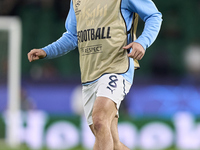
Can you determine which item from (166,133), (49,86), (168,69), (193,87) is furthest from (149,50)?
(166,133)

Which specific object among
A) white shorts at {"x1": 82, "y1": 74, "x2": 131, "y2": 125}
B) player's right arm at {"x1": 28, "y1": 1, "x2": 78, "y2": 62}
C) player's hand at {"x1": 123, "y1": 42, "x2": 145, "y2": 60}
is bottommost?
white shorts at {"x1": 82, "y1": 74, "x2": 131, "y2": 125}

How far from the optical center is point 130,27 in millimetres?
4359

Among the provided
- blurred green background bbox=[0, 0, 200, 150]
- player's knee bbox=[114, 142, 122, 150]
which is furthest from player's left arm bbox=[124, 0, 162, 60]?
blurred green background bbox=[0, 0, 200, 150]

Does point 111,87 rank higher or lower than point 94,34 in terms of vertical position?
lower

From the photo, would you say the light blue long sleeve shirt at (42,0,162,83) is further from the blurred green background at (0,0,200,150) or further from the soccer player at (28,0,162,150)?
the blurred green background at (0,0,200,150)

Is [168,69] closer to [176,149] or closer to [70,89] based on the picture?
[70,89]

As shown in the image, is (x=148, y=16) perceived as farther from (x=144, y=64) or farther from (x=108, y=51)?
(x=144, y=64)

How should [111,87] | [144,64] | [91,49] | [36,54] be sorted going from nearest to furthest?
[111,87], [91,49], [36,54], [144,64]

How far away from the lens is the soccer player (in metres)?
4.04

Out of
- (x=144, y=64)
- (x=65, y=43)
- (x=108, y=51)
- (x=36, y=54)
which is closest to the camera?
(x=108, y=51)

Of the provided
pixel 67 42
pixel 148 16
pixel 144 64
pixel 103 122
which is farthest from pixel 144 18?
pixel 144 64

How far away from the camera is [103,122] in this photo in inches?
157

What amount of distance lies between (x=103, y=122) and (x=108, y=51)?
63 centimetres

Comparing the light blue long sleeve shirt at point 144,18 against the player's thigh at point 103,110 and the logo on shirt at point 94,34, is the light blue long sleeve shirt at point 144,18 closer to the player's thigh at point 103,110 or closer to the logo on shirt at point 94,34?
the logo on shirt at point 94,34
